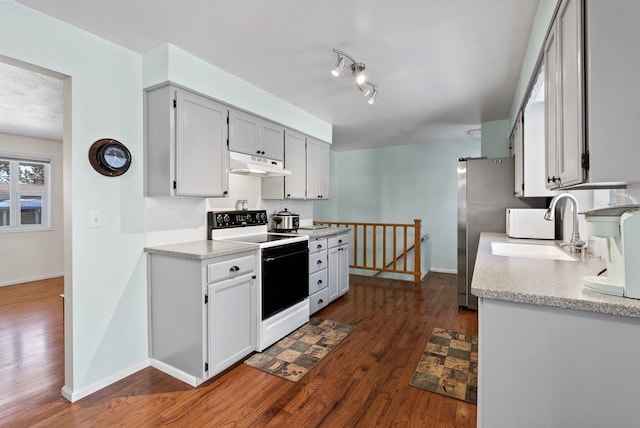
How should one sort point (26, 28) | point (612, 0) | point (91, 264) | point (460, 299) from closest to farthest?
point (612, 0) < point (26, 28) < point (91, 264) < point (460, 299)

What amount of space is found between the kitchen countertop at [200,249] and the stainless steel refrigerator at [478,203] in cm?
253

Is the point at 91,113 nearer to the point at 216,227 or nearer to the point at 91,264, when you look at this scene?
the point at 91,264

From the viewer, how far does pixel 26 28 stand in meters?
1.86

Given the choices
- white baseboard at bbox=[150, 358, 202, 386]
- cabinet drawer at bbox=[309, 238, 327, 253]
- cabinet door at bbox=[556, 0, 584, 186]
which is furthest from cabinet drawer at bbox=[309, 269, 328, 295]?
cabinet door at bbox=[556, 0, 584, 186]

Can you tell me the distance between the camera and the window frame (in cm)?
497

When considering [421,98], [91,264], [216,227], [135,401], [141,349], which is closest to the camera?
[135,401]

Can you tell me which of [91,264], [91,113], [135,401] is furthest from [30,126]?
[135,401]

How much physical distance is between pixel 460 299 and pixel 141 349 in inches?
132

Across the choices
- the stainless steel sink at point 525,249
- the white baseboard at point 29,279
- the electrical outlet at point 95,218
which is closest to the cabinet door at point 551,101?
the stainless steel sink at point 525,249

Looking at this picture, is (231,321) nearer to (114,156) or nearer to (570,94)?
(114,156)

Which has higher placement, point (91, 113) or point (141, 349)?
point (91, 113)

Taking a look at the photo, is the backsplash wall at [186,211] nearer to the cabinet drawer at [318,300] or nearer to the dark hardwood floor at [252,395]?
the dark hardwood floor at [252,395]

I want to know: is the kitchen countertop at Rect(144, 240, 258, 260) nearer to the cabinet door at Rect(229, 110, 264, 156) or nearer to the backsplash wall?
the backsplash wall

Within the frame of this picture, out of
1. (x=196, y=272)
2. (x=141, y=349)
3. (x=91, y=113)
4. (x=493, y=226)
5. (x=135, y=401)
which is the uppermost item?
(x=91, y=113)
